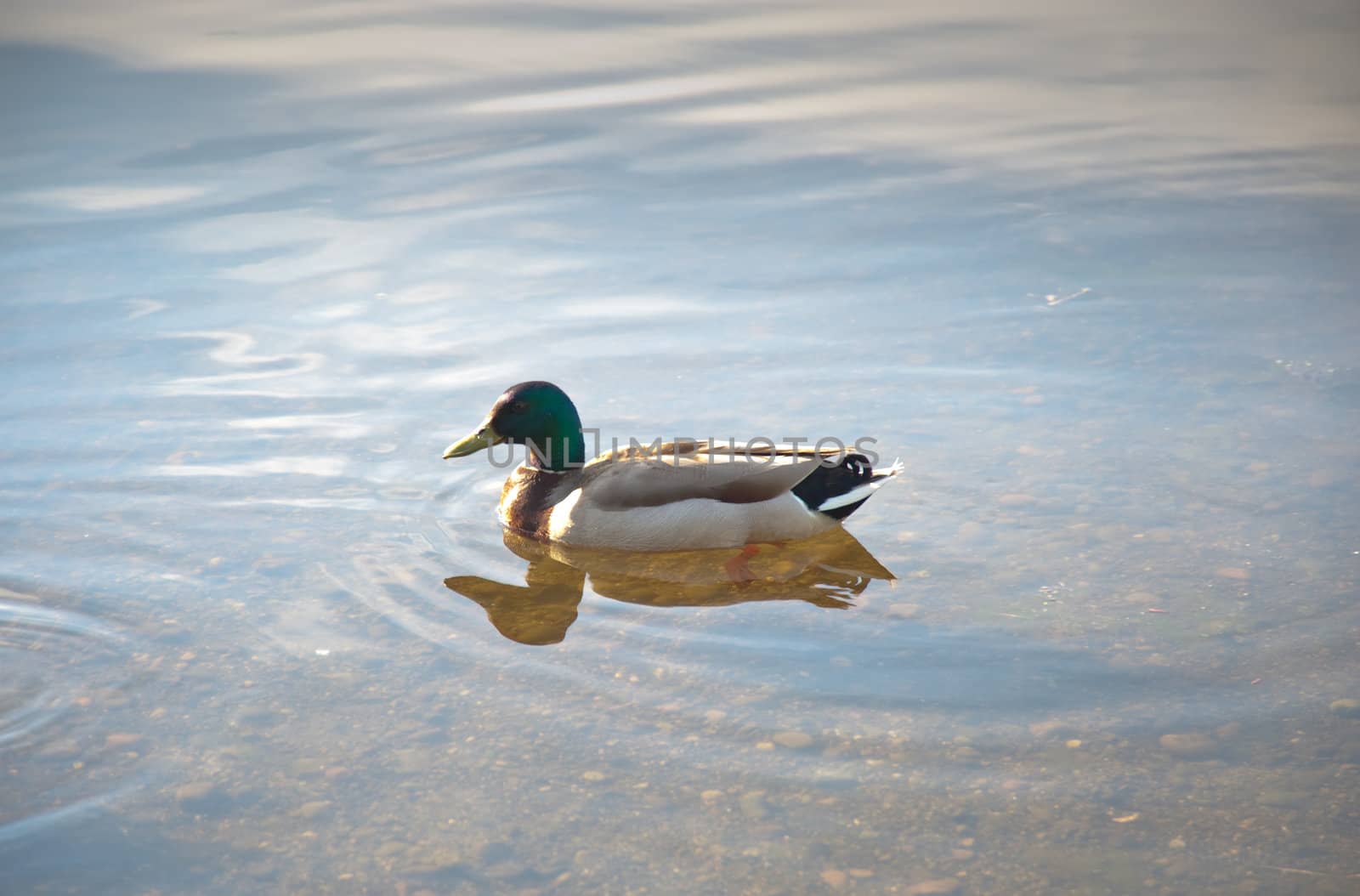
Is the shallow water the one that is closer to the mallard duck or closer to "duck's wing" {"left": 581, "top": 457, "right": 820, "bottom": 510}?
the mallard duck

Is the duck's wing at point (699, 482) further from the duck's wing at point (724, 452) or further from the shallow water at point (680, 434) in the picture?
the shallow water at point (680, 434)

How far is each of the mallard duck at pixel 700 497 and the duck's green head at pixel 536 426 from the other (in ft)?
0.62

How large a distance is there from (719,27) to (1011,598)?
9.87 metres

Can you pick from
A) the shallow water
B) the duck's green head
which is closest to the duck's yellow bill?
the duck's green head

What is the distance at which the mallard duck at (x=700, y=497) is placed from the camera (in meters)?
6.70

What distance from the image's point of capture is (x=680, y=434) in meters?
7.50

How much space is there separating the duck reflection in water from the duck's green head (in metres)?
0.48

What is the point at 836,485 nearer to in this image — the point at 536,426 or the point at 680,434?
the point at 680,434

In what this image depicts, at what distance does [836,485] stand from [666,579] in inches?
36.0

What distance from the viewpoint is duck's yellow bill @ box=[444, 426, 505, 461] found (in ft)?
23.0

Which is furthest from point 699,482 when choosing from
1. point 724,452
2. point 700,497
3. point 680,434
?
point 680,434

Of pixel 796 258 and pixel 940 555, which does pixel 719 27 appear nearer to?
pixel 796 258

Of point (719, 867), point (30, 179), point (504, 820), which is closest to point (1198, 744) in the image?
point (719, 867)

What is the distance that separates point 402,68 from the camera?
13.4 metres
